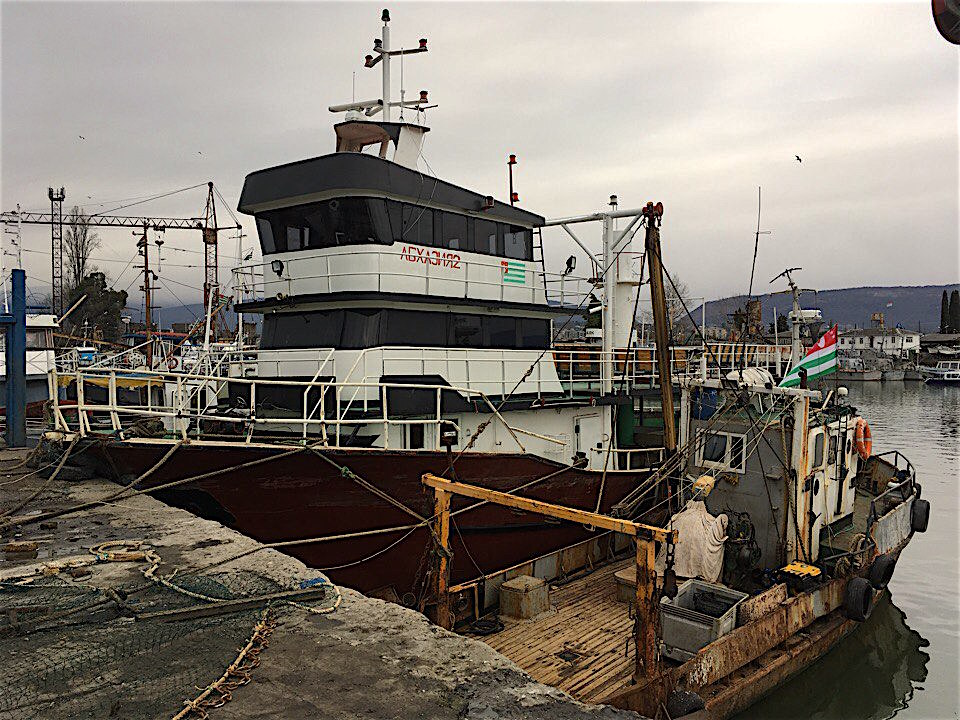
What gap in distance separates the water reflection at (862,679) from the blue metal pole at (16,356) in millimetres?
15899

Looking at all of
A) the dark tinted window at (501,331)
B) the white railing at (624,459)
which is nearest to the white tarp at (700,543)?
the white railing at (624,459)

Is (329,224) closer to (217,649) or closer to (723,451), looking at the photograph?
(723,451)

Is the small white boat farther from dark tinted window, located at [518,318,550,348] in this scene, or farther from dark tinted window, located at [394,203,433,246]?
dark tinted window, located at [394,203,433,246]

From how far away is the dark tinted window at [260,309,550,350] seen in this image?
13.8m

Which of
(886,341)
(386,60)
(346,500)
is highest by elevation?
(386,60)

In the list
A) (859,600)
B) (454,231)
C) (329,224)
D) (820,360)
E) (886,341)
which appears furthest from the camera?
(886,341)

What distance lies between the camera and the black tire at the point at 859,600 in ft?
41.2

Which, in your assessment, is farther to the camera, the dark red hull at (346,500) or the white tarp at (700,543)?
the white tarp at (700,543)

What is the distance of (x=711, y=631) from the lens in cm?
1019

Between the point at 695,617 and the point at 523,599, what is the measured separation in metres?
2.87

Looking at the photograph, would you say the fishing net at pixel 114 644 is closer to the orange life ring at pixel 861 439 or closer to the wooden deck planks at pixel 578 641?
the wooden deck planks at pixel 578 641

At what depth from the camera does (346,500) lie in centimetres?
1137

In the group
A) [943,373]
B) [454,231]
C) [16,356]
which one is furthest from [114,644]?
[943,373]

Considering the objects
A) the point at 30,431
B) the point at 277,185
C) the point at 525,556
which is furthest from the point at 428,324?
the point at 30,431
